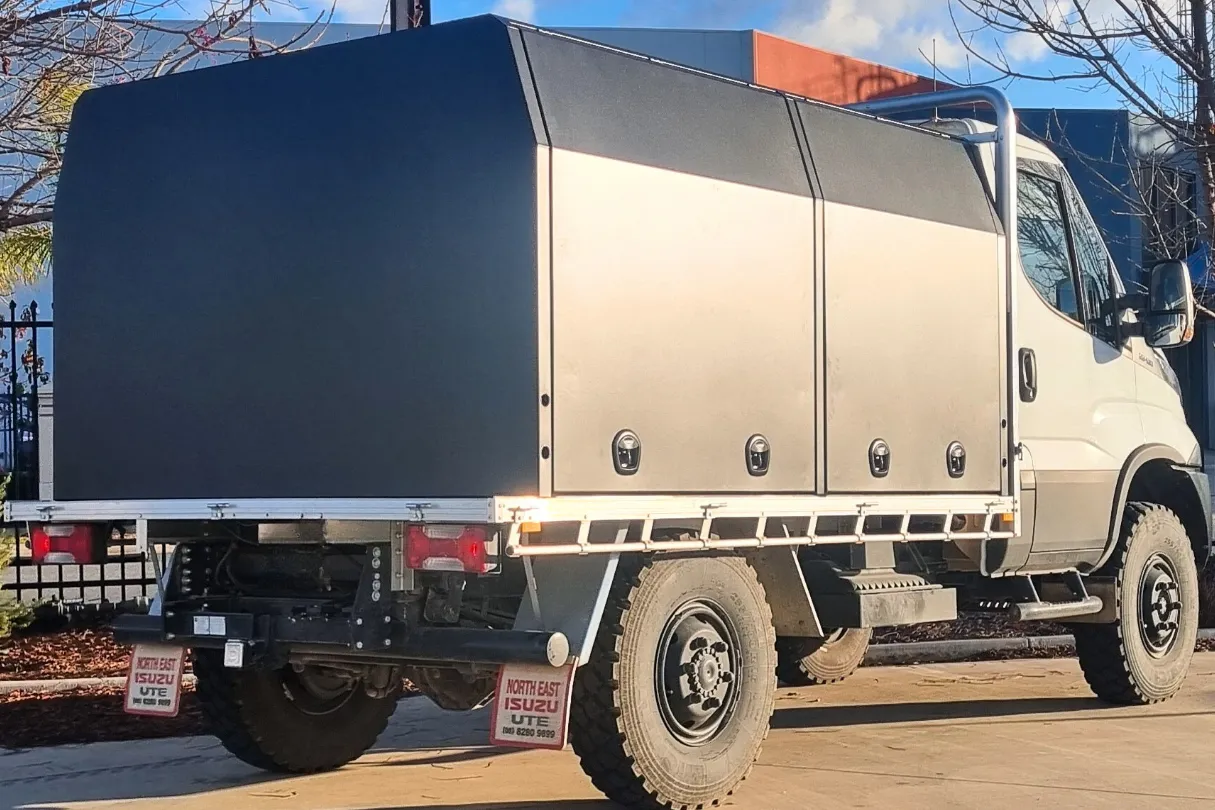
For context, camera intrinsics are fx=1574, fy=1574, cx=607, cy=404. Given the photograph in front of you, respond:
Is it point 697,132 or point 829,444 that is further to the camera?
point 829,444

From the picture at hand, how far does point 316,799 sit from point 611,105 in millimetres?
3119

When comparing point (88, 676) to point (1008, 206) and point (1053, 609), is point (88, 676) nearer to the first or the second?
point (1053, 609)

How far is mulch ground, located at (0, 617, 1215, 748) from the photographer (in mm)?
8211

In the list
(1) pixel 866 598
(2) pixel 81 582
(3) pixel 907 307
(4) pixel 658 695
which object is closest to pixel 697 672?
(4) pixel 658 695

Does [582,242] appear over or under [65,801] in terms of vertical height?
over

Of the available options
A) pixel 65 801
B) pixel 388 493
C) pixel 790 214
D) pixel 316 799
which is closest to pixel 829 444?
pixel 790 214

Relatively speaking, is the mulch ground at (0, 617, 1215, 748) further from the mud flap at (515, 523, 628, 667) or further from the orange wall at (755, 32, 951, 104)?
the orange wall at (755, 32, 951, 104)

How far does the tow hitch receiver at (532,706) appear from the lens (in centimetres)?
556

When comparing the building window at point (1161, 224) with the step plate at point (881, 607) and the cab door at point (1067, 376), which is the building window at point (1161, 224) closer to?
the cab door at point (1067, 376)

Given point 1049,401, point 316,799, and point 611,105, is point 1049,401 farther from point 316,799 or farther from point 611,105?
point 316,799

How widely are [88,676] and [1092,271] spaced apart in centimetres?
643

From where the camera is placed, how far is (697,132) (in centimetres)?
632

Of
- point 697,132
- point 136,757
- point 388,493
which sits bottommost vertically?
point 136,757

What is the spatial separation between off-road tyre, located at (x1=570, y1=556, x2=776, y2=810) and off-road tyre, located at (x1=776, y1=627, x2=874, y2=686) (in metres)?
2.90
